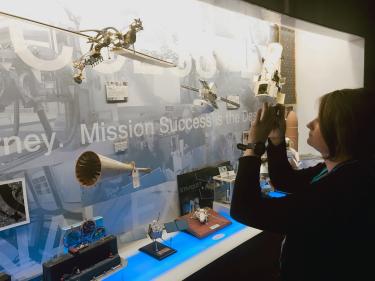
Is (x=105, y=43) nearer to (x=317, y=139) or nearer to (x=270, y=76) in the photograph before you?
(x=317, y=139)

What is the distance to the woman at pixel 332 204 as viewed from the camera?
0.88 metres

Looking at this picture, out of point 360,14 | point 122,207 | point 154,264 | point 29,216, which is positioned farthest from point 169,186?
point 360,14

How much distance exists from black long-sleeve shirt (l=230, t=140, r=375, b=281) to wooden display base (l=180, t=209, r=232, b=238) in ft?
2.41

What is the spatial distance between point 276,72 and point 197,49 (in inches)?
24.6

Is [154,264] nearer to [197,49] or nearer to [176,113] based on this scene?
[176,113]

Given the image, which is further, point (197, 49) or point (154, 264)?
point (197, 49)

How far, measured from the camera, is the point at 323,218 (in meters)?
0.88

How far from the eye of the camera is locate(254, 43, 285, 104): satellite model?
2158 mm

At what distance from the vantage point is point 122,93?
1.56 m

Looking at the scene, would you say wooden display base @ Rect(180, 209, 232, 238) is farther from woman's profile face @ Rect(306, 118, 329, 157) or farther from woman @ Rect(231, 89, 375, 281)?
woman's profile face @ Rect(306, 118, 329, 157)

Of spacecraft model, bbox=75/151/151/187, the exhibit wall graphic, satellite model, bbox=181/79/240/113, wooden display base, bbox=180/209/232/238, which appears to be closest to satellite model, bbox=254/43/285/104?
the exhibit wall graphic

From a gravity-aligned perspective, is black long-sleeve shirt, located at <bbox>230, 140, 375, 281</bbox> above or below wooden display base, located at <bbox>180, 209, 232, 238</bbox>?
above

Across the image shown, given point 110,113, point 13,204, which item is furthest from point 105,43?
point 13,204

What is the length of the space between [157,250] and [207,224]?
1.21ft
